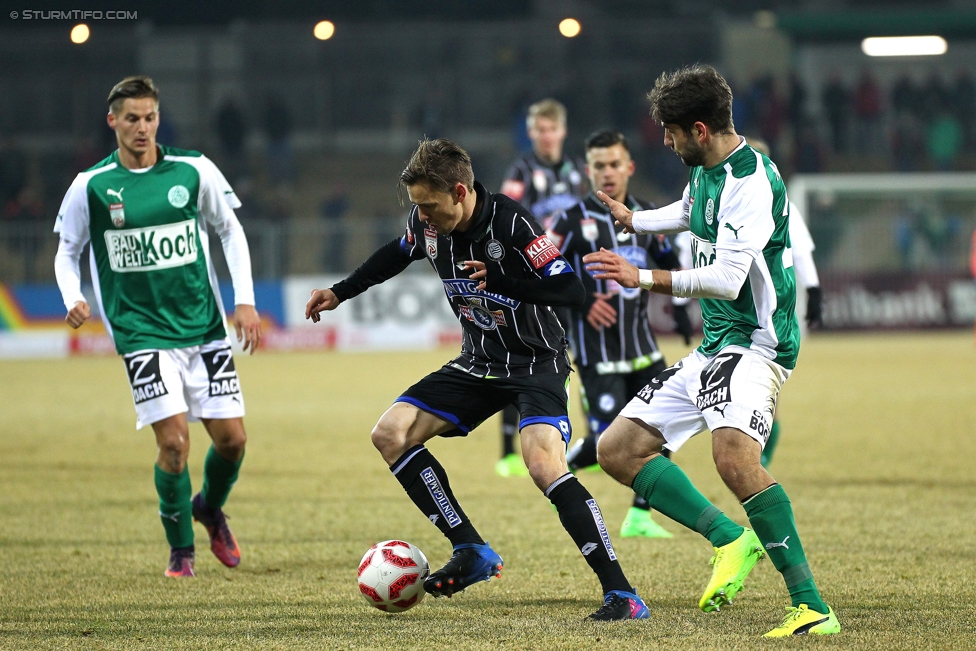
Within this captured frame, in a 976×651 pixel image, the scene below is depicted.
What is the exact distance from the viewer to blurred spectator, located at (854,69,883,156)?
28922mm

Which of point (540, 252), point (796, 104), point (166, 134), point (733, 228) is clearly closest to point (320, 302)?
point (540, 252)

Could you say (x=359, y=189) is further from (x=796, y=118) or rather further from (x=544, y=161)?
(x=544, y=161)

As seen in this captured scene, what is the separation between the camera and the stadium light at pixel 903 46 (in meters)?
31.5

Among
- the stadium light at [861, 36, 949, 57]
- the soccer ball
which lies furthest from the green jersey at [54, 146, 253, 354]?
the stadium light at [861, 36, 949, 57]

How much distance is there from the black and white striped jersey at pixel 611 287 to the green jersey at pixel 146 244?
2.20 m

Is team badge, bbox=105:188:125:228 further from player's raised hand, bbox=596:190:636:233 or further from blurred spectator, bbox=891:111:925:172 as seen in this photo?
blurred spectator, bbox=891:111:925:172

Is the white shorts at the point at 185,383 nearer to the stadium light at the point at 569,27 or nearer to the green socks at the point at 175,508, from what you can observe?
the green socks at the point at 175,508

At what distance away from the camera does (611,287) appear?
7312 mm

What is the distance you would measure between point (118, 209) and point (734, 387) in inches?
121

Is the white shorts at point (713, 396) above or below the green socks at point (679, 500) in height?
above

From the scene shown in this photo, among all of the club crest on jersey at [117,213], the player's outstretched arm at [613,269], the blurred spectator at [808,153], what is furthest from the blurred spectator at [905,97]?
the player's outstretched arm at [613,269]

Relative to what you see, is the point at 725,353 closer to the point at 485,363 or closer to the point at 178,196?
the point at 485,363

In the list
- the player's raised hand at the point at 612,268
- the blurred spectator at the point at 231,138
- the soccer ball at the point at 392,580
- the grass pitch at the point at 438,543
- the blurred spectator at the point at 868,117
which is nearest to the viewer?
the player's raised hand at the point at 612,268

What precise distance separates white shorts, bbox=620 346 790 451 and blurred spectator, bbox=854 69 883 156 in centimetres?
2601
